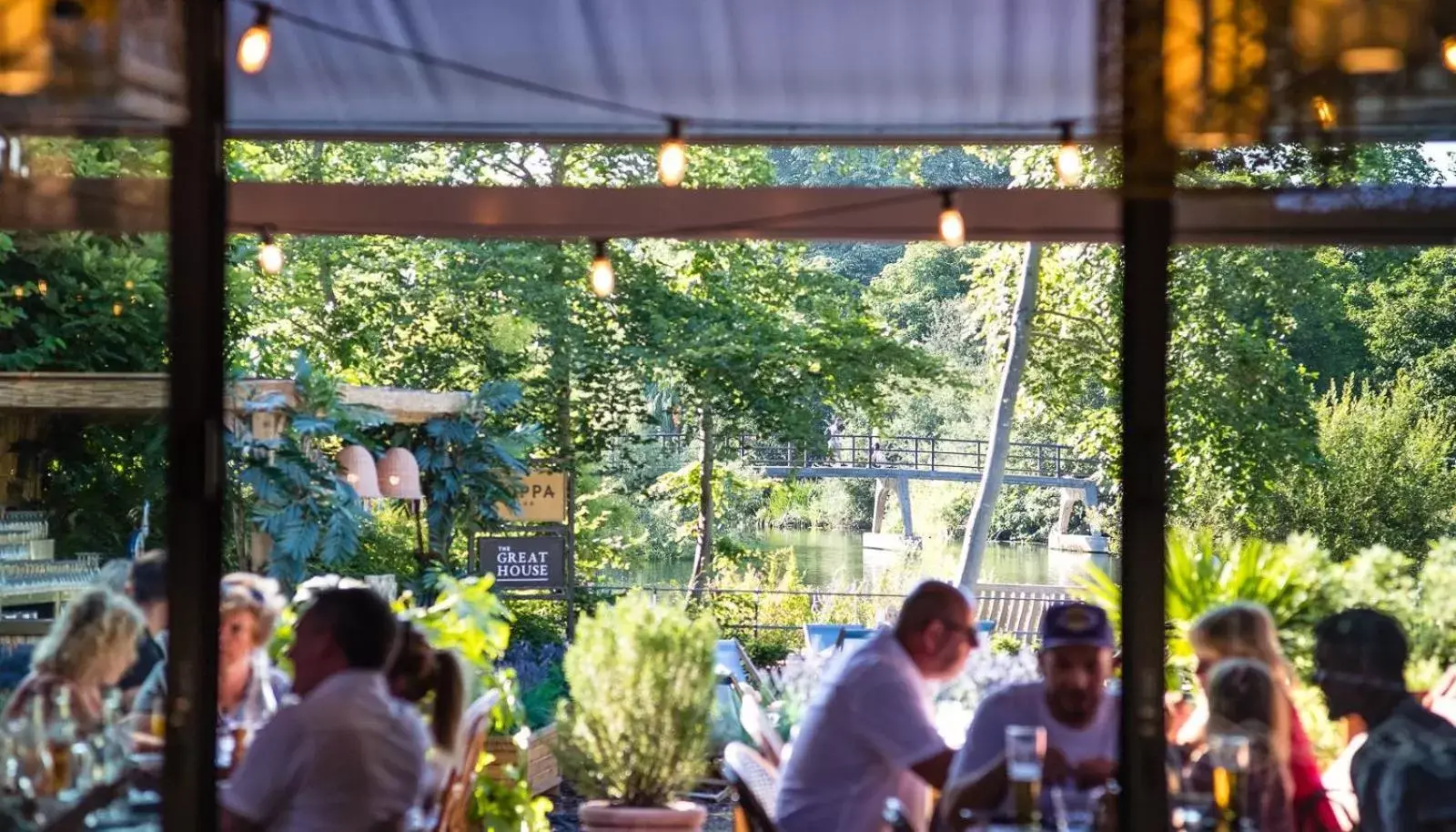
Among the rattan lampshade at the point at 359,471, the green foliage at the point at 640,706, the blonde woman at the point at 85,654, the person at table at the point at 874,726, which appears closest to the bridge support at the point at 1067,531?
the rattan lampshade at the point at 359,471

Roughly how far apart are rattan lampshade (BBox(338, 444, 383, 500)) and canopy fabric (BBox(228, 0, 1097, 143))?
4.69m

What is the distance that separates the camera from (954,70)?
453 cm

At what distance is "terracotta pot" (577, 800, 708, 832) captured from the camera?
5.77 metres

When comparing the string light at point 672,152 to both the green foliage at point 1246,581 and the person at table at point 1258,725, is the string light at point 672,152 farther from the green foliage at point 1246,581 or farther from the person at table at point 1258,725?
the person at table at point 1258,725

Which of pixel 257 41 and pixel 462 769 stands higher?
pixel 257 41

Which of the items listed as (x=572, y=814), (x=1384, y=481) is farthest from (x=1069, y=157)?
(x=572, y=814)

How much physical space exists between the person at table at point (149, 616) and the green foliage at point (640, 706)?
12.9ft

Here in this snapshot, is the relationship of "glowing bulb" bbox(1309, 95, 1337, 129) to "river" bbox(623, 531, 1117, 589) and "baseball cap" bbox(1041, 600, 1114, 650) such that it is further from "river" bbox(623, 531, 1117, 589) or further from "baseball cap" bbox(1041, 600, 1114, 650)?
"river" bbox(623, 531, 1117, 589)

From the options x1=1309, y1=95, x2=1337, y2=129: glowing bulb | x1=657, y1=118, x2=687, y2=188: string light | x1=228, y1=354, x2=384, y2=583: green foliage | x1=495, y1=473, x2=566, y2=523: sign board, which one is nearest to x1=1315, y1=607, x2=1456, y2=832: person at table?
x1=1309, y1=95, x2=1337, y2=129: glowing bulb

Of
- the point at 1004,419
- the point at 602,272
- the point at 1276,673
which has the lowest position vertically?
the point at 1276,673

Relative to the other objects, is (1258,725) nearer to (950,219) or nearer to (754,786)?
(754,786)

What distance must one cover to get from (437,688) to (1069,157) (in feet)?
8.55

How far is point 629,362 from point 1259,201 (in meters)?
12.3

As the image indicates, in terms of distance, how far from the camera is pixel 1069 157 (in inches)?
195
